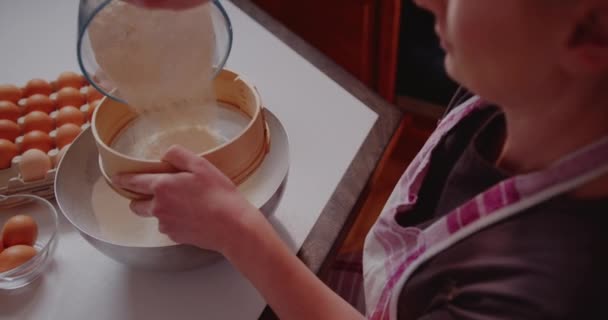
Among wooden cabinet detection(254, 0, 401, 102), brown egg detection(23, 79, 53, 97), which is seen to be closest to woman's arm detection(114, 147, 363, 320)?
brown egg detection(23, 79, 53, 97)

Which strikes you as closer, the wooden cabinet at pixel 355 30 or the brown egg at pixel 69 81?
the brown egg at pixel 69 81

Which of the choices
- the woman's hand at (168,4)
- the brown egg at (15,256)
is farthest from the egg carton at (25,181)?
the woman's hand at (168,4)

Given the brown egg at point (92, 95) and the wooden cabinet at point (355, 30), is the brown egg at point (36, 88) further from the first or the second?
the wooden cabinet at point (355, 30)

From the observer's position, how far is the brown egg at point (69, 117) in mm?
789

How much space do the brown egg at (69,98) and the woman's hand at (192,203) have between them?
0.28 meters

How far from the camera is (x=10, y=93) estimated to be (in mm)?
830

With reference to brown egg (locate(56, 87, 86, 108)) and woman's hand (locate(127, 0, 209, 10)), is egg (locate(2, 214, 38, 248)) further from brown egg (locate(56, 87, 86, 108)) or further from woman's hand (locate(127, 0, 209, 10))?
woman's hand (locate(127, 0, 209, 10))

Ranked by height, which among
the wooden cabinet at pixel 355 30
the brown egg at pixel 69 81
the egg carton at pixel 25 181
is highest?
the brown egg at pixel 69 81

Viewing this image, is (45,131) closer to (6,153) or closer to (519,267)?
(6,153)

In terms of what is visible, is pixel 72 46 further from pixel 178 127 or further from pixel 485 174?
pixel 485 174

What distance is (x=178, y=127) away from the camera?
2.21 ft

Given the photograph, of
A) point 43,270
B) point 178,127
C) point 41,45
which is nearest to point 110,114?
point 178,127

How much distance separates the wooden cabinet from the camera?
5.06ft

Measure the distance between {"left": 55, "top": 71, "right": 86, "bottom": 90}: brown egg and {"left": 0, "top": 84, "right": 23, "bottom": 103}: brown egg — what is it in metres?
0.06
